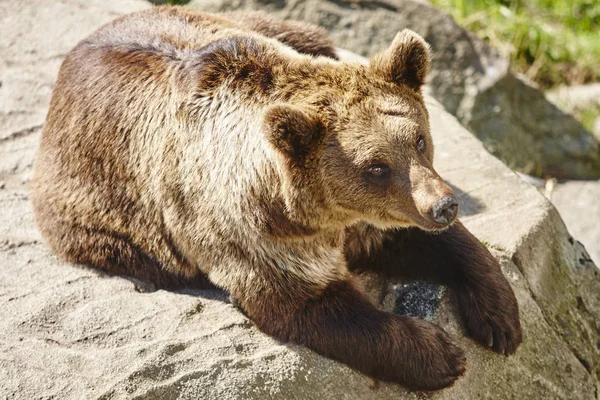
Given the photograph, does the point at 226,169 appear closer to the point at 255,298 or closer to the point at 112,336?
the point at 255,298

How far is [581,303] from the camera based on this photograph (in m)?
5.57

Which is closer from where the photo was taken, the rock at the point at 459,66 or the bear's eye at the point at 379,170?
the bear's eye at the point at 379,170

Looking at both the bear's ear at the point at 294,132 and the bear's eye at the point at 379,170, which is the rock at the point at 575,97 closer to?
the bear's eye at the point at 379,170

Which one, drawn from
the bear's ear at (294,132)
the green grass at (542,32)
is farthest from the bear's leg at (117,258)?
the green grass at (542,32)

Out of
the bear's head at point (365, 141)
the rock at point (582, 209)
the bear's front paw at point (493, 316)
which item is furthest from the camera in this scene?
the rock at point (582, 209)

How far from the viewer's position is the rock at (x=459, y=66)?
909 cm

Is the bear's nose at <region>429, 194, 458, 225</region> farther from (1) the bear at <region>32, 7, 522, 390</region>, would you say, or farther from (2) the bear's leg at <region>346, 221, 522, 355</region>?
(2) the bear's leg at <region>346, 221, 522, 355</region>

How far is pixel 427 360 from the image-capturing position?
439 centimetres

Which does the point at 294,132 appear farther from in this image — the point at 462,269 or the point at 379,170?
the point at 462,269

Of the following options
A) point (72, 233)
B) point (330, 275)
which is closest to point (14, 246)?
point (72, 233)

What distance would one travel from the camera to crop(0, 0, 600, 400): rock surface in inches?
166

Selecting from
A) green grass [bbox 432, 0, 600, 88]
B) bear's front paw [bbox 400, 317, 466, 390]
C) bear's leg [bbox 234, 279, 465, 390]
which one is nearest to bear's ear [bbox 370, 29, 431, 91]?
bear's leg [bbox 234, 279, 465, 390]

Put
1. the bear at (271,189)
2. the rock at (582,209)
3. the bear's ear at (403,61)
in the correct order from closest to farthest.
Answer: the bear at (271,189), the bear's ear at (403,61), the rock at (582,209)

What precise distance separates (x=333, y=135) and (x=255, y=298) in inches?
41.5
